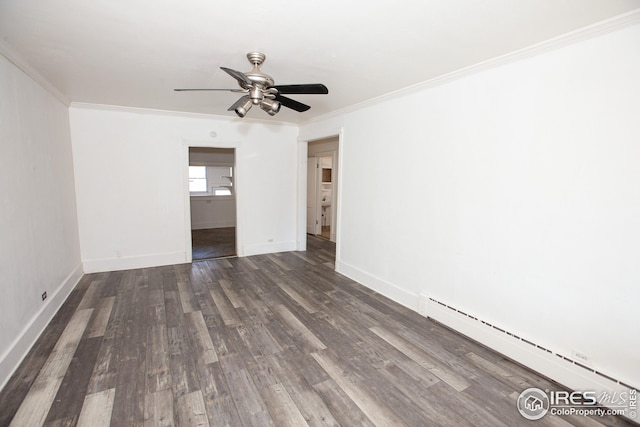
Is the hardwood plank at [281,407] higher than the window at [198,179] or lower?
lower

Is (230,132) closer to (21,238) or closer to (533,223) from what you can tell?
(21,238)

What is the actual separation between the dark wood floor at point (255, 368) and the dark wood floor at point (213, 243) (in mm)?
1933

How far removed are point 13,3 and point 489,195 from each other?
138 inches

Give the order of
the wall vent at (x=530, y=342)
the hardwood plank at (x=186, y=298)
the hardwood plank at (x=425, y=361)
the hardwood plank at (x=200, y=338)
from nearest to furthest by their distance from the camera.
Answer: the wall vent at (x=530, y=342)
the hardwood plank at (x=425, y=361)
the hardwood plank at (x=200, y=338)
the hardwood plank at (x=186, y=298)

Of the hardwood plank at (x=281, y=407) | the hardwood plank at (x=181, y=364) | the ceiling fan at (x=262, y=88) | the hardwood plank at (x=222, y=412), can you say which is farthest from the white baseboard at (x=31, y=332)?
the ceiling fan at (x=262, y=88)

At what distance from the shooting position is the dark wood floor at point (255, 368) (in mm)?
1894

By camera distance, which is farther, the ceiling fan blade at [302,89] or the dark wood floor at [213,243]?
the dark wood floor at [213,243]

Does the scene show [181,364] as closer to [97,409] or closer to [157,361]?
[157,361]

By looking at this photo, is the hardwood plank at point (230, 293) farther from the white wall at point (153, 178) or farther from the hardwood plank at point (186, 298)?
the white wall at point (153, 178)

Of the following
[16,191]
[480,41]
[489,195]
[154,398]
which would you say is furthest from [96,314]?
[480,41]

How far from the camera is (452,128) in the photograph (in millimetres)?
2916

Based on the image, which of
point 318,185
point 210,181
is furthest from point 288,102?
point 210,181

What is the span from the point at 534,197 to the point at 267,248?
4357 millimetres

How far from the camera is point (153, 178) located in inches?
186
